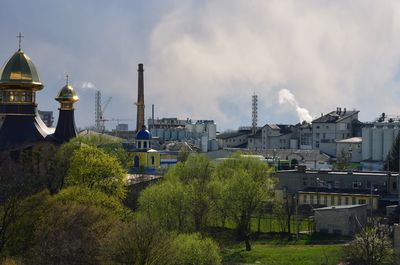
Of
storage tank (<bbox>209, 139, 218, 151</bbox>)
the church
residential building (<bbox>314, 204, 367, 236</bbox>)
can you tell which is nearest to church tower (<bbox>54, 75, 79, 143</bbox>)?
the church

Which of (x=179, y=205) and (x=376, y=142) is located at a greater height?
(x=376, y=142)

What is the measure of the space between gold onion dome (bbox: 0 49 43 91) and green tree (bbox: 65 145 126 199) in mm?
12589

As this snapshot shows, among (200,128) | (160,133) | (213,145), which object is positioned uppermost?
(200,128)

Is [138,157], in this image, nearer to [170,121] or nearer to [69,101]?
[69,101]

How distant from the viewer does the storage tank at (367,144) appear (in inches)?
3123

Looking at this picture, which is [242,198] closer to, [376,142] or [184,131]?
[376,142]

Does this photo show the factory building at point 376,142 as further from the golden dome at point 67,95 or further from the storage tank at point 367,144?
the golden dome at point 67,95

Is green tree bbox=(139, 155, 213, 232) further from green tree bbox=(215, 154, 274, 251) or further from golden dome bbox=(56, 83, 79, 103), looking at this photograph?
golden dome bbox=(56, 83, 79, 103)

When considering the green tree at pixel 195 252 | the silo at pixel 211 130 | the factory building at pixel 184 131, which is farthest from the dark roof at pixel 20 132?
the silo at pixel 211 130

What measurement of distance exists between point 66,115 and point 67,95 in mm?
1579

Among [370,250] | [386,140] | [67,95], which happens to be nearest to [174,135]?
[386,140]

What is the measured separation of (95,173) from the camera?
3675 centimetres

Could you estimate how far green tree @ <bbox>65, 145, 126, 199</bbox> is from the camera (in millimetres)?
36406

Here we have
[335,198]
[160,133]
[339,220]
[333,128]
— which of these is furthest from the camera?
[160,133]
